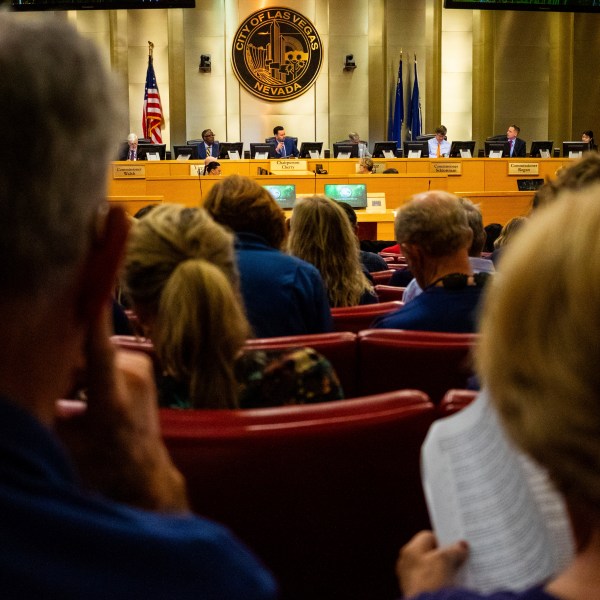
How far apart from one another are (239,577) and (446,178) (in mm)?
10867

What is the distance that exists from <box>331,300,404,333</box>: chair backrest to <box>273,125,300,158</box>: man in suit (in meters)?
9.40

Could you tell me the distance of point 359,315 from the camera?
2.93 m

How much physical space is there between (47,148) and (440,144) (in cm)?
1278

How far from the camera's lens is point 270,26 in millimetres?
14359

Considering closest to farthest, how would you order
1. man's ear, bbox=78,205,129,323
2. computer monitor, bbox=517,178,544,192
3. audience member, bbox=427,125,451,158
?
man's ear, bbox=78,205,129,323, computer monitor, bbox=517,178,544,192, audience member, bbox=427,125,451,158

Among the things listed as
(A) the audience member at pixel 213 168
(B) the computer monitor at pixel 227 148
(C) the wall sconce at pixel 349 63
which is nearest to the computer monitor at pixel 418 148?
(B) the computer monitor at pixel 227 148

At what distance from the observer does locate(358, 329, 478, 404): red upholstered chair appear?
203 centimetres

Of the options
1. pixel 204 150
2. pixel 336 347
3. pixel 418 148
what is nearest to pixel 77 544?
pixel 336 347

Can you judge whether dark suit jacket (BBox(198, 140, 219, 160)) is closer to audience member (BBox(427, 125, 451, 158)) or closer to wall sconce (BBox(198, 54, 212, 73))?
wall sconce (BBox(198, 54, 212, 73))

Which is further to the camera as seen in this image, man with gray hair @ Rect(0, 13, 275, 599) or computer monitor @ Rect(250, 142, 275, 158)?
computer monitor @ Rect(250, 142, 275, 158)

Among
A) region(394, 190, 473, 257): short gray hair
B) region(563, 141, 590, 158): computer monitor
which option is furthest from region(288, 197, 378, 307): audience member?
region(563, 141, 590, 158): computer monitor

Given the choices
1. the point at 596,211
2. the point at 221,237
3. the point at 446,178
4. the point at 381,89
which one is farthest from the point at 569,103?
the point at 596,211

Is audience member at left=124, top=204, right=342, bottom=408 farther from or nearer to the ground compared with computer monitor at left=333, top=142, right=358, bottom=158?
nearer to the ground

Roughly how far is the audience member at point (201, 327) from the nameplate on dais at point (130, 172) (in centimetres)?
903
